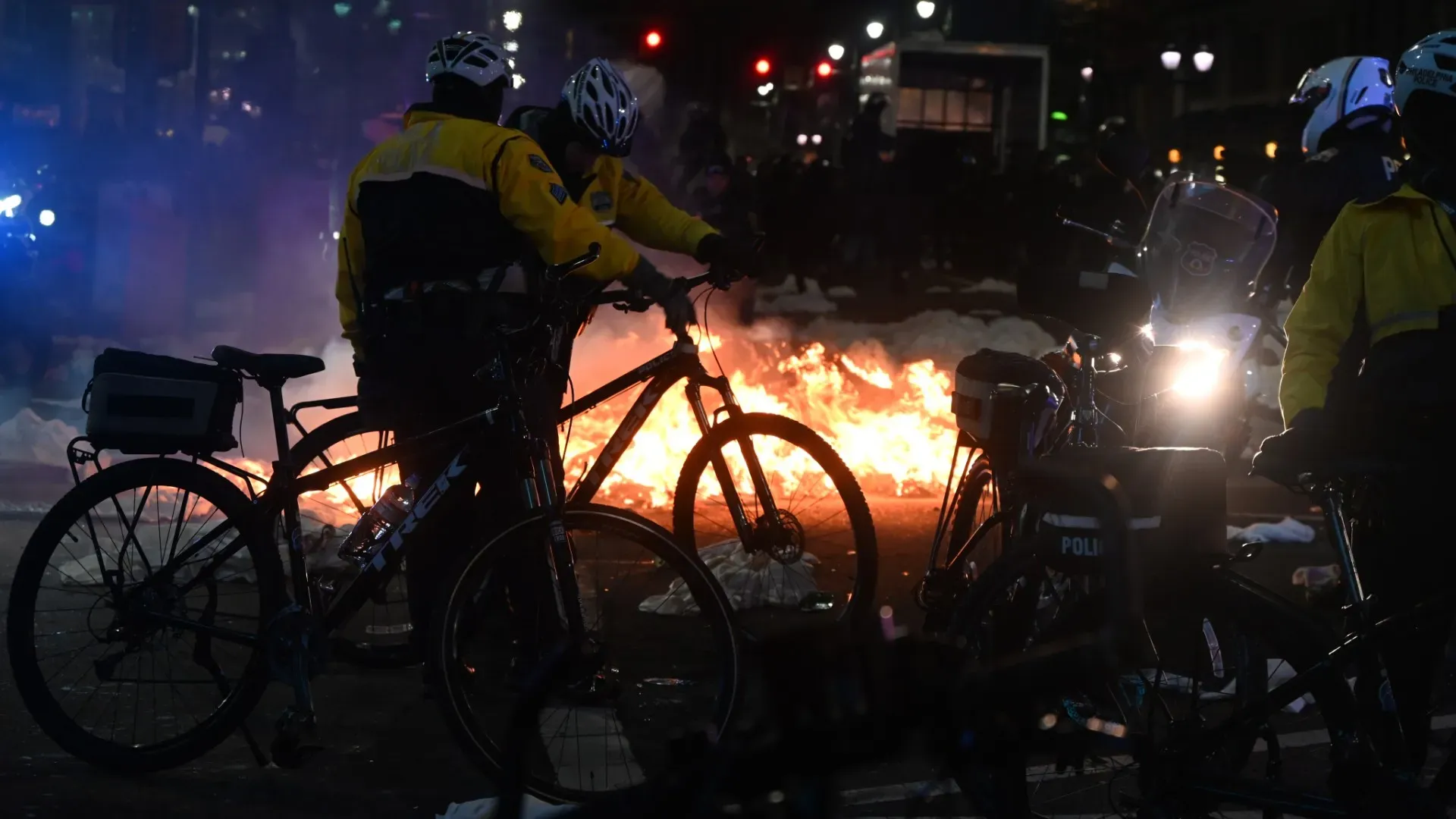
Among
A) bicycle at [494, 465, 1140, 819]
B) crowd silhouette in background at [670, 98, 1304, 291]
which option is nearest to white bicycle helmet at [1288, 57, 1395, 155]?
bicycle at [494, 465, 1140, 819]

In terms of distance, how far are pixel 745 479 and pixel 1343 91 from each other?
3.25m

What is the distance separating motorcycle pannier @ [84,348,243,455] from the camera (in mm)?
4855

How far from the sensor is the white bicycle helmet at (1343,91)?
293 inches

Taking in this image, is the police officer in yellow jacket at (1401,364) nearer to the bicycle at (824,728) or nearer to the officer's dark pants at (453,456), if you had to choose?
the bicycle at (824,728)

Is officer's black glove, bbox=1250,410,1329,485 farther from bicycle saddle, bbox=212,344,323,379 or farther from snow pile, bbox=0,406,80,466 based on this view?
snow pile, bbox=0,406,80,466

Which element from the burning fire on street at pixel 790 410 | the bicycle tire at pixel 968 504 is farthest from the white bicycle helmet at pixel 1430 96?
the burning fire on street at pixel 790 410

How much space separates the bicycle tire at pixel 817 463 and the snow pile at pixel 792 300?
14336mm

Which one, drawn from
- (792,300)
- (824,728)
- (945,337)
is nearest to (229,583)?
(824,728)

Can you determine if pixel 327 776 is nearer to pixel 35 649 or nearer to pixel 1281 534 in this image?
pixel 35 649

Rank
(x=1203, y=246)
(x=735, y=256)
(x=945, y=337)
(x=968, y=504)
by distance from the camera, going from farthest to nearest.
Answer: (x=945, y=337)
(x=1203, y=246)
(x=735, y=256)
(x=968, y=504)

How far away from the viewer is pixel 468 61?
17.5 feet

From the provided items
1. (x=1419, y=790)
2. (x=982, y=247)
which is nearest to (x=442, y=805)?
(x=1419, y=790)

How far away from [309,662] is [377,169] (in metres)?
1.43

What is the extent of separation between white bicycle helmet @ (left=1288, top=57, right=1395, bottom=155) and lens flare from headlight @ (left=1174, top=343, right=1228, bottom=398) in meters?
1.56
